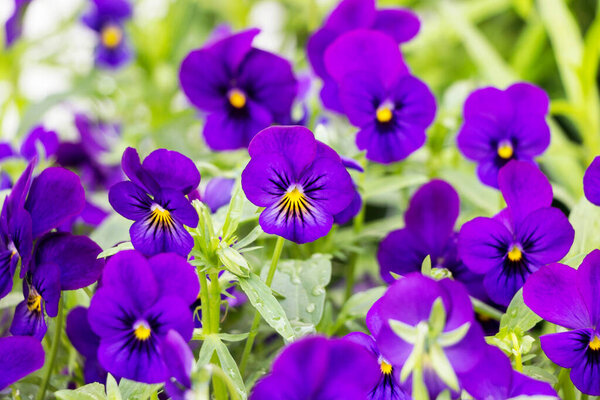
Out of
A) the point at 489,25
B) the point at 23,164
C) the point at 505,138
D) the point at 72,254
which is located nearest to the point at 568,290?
the point at 505,138

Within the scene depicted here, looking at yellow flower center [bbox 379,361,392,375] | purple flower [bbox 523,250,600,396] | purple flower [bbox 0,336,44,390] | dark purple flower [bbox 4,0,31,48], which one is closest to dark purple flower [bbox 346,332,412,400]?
yellow flower center [bbox 379,361,392,375]

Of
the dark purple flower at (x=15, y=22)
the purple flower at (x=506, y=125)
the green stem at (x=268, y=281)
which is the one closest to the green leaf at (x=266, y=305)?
the green stem at (x=268, y=281)

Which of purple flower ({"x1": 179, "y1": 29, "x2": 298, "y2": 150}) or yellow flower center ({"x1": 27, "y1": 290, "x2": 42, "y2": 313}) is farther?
purple flower ({"x1": 179, "y1": 29, "x2": 298, "y2": 150})

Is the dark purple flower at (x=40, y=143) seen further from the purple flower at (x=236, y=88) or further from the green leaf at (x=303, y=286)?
the green leaf at (x=303, y=286)

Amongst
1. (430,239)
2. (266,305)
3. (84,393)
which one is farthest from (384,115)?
(84,393)

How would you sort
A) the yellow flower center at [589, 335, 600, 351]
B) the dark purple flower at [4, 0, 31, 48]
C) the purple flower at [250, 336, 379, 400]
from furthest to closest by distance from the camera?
the dark purple flower at [4, 0, 31, 48], the yellow flower center at [589, 335, 600, 351], the purple flower at [250, 336, 379, 400]

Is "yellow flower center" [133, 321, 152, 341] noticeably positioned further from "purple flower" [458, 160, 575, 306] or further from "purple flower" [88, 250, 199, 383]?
"purple flower" [458, 160, 575, 306]

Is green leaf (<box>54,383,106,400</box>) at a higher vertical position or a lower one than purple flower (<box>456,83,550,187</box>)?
lower
